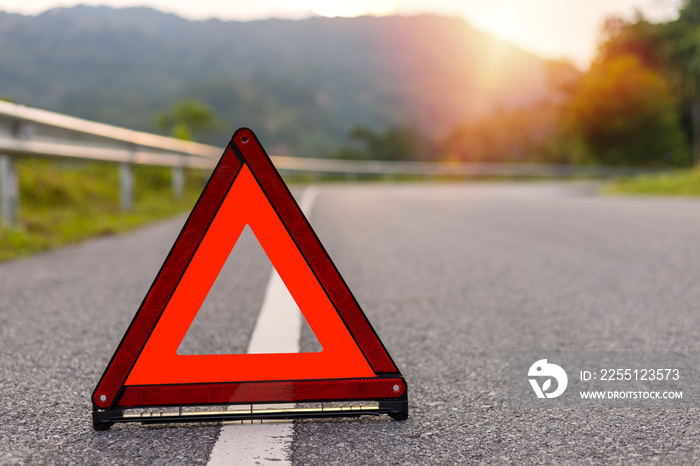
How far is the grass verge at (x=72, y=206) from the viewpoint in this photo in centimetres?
606

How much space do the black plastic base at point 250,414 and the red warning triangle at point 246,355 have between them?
0.11ft

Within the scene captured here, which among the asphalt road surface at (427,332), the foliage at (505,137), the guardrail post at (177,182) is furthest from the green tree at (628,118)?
the asphalt road surface at (427,332)

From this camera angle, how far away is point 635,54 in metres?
50.2

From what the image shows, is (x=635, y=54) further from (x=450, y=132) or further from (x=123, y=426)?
(x=123, y=426)

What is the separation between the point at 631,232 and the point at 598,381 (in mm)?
5765

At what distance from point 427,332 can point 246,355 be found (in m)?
1.34

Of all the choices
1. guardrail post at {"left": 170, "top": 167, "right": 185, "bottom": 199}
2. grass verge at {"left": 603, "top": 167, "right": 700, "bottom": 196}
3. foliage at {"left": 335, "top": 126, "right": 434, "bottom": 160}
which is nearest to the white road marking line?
guardrail post at {"left": 170, "top": 167, "right": 185, "bottom": 199}

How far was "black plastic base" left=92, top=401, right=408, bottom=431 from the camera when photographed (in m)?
2.03

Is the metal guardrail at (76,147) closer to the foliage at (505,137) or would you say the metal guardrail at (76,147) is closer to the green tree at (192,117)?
the green tree at (192,117)

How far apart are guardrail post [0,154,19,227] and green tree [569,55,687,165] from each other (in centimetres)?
4377

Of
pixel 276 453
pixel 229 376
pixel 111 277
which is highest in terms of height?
pixel 111 277

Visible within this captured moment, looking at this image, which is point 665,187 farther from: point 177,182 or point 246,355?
point 246,355

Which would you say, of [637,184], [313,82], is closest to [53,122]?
[637,184]

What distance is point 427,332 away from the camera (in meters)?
3.26
